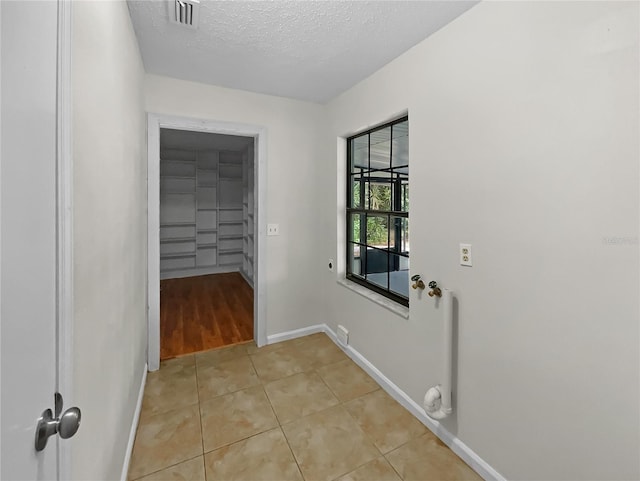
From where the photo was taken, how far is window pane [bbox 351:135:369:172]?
8.54 ft

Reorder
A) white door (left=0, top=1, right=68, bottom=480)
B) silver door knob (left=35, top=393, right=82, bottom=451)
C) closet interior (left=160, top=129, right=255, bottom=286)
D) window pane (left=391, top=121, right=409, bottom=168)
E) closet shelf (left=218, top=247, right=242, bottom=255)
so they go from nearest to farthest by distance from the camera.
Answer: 1. white door (left=0, top=1, right=68, bottom=480)
2. silver door knob (left=35, top=393, right=82, bottom=451)
3. window pane (left=391, top=121, right=409, bottom=168)
4. closet interior (left=160, top=129, right=255, bottom=286)
5. closet shelf (left=218, top=247, right=242, bottom=255)

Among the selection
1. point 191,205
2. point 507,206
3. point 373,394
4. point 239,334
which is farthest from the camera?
point 191,205

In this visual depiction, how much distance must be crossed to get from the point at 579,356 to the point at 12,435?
168 cm

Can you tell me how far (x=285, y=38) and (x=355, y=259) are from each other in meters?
1.85

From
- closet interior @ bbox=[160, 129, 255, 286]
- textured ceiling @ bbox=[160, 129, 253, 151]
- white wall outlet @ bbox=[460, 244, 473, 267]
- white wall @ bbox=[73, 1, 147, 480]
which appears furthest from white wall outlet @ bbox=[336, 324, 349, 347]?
textured ceiling @ bbox=[160, 129, 253, 151]

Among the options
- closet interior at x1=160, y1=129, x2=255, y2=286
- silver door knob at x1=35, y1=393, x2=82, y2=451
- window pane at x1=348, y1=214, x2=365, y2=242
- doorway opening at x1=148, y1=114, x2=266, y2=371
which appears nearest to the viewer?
silver door knob at x1=35, y1=393, x2=82, y2=451

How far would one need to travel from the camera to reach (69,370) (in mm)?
741

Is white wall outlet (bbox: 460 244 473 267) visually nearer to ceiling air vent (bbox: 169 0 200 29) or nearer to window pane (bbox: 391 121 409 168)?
window pane (bbox: 391 121 409 168)

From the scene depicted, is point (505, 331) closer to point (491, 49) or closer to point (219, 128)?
point (491, 49)

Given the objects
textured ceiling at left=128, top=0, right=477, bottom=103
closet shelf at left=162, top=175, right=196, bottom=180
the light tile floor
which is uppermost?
textured ceiling at left=128, top=0, right=477, bottom=103

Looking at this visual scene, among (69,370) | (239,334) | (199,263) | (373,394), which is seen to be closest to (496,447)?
(373,394)

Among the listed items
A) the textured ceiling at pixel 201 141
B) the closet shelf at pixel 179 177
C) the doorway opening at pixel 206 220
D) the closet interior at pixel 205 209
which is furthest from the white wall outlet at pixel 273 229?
the closet shelf at pixel 179 177

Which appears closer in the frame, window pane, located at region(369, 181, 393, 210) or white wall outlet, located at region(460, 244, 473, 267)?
white wall outlet, located at region(460, 244, 473, 267)

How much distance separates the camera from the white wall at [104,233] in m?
0.85
